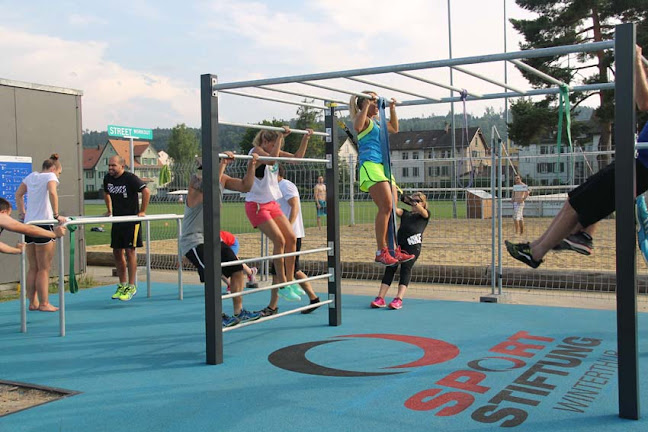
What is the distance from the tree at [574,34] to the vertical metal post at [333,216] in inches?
554

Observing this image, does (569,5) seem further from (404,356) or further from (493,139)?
(404,356)

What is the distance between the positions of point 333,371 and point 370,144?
190cm

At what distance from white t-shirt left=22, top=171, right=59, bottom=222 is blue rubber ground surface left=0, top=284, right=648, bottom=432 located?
1105 mm

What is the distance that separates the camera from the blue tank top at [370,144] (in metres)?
5.18

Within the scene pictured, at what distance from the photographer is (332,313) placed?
235 inches

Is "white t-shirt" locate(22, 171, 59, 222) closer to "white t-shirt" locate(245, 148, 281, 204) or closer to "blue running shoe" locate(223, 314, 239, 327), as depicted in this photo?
"white t-shirt" locate(245, 148, 281, 204)

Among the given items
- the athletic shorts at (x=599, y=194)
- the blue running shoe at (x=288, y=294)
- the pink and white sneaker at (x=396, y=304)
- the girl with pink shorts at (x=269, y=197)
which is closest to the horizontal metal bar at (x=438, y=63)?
the athletic shorts at (x=599, y=194)

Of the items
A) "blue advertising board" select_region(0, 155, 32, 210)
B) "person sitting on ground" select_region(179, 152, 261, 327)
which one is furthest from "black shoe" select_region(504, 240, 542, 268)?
"blue advertising board" select_region(0, 155, 32, 210)

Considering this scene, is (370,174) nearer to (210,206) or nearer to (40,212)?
(210,206)

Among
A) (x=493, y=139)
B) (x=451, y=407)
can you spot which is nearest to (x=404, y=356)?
(x=451, y=407)

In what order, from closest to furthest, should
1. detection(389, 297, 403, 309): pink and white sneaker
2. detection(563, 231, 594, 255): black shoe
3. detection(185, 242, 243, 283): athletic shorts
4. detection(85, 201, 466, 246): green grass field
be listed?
detection(563, 231, 594, 255): black shoe → detection(185, 242, 243, 283): athletic shorts → detection(389, 297, 403, 309): pink and white sneaker → detection(85, 201, 466, 246): green grass field

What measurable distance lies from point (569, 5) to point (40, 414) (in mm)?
21243

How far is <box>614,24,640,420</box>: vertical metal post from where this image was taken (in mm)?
3363

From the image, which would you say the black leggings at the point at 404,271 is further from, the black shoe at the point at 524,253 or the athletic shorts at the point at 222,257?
the black shoe at the point at 524,253
